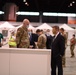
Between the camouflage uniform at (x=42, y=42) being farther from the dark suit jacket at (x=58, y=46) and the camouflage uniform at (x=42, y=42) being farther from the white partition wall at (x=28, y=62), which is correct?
the white partition wall at (x=28, y=62)

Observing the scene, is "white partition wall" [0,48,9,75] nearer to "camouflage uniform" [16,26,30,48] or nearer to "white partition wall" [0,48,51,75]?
"white partition wall" [0,48,51,75]

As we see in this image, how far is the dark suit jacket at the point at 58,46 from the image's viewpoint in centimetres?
677

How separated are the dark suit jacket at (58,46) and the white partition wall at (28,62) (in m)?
1.16

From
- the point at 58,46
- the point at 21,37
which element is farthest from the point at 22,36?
the point at 58,46

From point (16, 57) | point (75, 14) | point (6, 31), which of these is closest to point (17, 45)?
point (16, 57)

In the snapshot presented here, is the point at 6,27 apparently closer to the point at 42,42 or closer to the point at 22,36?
the point at 42,42

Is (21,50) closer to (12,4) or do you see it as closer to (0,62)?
(0,62)

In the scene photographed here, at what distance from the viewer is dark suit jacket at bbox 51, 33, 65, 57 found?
22.2ft

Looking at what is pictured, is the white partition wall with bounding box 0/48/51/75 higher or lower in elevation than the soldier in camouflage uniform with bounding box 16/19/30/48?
lower

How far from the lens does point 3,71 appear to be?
5824 mm

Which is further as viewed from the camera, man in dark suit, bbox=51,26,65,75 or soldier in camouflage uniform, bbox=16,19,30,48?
man in dark suit, bbox=51,26,65,75

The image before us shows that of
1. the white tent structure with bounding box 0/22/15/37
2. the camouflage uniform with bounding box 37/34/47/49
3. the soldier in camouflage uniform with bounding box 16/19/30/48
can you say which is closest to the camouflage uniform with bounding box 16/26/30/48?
the soldier in camouflage uniform with bounding box 16/19/30/48

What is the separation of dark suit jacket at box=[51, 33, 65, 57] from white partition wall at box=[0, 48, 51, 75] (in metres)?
1.16

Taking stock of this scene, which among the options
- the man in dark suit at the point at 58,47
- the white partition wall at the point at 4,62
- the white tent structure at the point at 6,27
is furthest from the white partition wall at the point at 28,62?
the white tent structure at the point at 6,27
